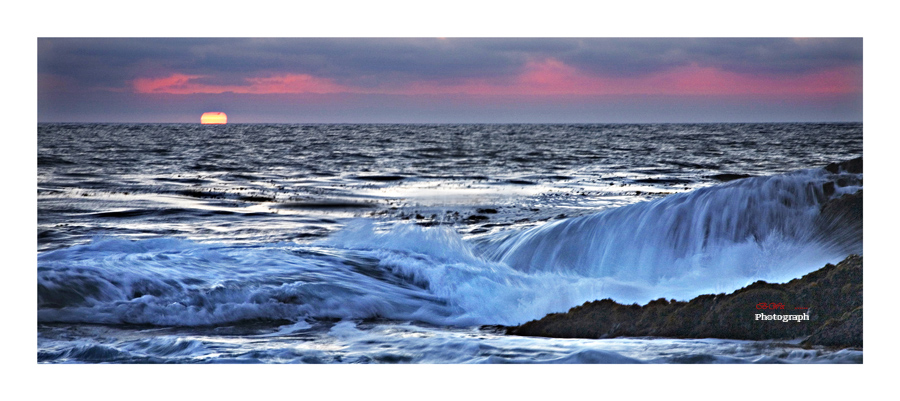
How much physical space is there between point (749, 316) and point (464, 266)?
2.12m

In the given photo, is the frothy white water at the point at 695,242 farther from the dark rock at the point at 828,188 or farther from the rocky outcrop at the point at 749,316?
the rocky outcrop at the point at 749,316

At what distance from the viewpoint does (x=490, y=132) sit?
632 cm

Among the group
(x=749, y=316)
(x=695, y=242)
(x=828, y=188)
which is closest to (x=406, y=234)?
(x=695, y=242)

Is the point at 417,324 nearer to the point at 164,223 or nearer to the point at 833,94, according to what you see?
the point at 164,223

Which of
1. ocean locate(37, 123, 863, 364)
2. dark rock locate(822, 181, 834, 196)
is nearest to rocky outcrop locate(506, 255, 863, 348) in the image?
ocean locate(37, 123, 863, 364)

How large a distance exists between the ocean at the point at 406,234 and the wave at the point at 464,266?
0.02 m

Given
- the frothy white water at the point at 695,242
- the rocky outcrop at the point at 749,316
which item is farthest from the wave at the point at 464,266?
the rocky outcrop at the point at 749,316

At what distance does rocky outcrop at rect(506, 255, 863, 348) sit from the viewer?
462cm

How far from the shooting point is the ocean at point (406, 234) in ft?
15.0

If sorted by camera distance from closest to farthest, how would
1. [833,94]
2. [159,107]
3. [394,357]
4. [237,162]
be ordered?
[394,357] → [833,94] → [159,107] → [237,162]

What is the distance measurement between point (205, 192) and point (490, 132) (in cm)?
256

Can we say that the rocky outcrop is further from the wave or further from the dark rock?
the dark rock

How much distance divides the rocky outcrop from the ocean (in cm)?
11
